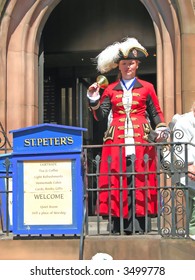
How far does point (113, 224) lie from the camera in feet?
22.1

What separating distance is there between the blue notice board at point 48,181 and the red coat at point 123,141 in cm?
39

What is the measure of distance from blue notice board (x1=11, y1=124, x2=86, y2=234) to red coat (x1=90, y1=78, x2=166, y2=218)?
393 mm

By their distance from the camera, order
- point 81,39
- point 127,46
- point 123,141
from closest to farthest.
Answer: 1. point 123,141
2. point 127,46
3. point 81,39

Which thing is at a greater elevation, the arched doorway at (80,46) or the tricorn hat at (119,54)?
the arched doorway at (80,46)

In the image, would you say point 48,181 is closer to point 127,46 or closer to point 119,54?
point 119,54

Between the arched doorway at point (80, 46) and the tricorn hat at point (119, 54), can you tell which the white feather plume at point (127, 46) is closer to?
the tricorn hat at point (119, 54)

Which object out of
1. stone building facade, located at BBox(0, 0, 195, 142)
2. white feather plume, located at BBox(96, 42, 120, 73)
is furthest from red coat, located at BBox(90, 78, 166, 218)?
stone building facade, located at BBox(0, 0, 195, 142)

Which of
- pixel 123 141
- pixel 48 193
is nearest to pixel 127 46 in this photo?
pixel 123 141

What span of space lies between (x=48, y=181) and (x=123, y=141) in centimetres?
101

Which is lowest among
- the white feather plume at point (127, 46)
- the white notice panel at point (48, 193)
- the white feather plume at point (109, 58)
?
the white notice panel at point (48, 193)

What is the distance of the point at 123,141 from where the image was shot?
6.75 m

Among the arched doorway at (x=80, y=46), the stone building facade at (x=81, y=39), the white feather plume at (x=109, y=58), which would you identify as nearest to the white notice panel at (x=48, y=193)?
the white feather plume at (x=109, y=58)

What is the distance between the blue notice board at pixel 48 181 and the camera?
622 cm
